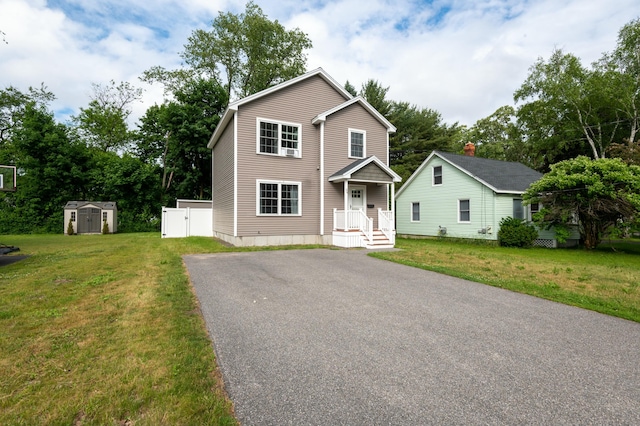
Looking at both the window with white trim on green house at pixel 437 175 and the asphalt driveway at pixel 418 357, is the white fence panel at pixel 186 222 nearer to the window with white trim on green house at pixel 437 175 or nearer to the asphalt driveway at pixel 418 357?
the asphalt driveway at pixel 418 357

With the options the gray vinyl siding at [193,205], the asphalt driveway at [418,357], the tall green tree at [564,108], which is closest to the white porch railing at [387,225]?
the asphalt driveway at [418,357]

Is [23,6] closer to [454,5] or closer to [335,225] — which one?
[335,225]

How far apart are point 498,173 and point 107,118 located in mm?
35943

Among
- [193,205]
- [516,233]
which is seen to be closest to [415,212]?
[516,233]

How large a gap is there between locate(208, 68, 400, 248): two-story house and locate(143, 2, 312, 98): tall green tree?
1646cm

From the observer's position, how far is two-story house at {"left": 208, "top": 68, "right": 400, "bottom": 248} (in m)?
13.8

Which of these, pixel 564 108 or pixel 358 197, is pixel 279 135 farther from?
pixel 564 108

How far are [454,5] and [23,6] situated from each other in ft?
49.1

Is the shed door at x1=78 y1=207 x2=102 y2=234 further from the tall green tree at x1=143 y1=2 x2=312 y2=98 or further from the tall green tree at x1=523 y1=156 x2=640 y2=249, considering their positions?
the tall green tree at x1=523 y1=156 x2=640 y2=249

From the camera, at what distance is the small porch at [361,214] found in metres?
13.7

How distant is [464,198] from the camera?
17.8 m

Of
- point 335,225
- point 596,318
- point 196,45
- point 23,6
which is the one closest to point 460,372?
point 596,318

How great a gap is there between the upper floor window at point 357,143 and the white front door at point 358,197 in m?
1.65

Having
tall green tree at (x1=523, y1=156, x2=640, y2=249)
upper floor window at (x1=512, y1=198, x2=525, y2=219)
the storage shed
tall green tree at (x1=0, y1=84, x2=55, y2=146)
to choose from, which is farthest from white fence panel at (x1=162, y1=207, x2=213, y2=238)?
tall green tree at (x1=0, y1=84, x2=55, y2=146)
